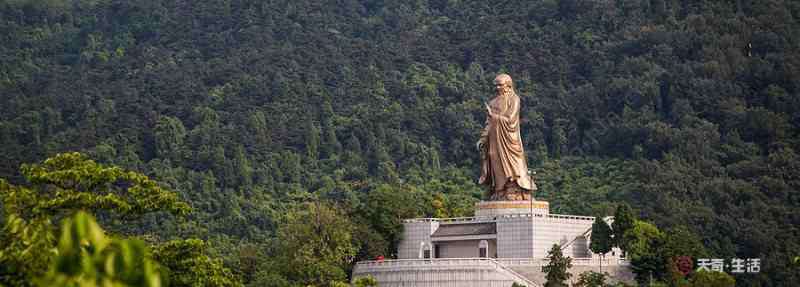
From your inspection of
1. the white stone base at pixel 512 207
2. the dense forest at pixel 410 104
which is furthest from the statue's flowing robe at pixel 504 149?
the dense forest at pixel 410 104

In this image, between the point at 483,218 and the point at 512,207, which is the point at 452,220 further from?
the point at 512,207

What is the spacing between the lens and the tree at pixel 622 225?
Result: 5531 cm

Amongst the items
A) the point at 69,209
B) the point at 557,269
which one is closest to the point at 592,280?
the point at 557,269

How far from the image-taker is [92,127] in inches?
3698

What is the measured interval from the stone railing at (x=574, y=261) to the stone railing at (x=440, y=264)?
46cm

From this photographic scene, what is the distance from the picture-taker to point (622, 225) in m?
55.8

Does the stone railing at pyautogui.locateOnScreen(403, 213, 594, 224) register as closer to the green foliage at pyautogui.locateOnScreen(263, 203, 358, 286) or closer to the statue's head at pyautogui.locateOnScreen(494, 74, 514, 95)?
the green foliage at pyautogui.locateOnScreen(263, 203, 358, 286)

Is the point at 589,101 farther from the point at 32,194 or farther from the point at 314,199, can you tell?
the point at 32,194

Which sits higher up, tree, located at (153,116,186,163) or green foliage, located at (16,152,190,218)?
tree, located at (153,116,186,163)

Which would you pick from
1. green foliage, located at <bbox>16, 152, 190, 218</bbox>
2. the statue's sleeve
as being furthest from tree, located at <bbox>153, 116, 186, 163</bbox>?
green foliage, located at <bbox>16, 152, 190, 218</bbox>

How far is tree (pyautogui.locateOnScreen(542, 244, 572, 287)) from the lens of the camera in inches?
2002

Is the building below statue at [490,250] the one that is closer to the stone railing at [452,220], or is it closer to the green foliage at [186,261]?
the stone railing at [452,220]

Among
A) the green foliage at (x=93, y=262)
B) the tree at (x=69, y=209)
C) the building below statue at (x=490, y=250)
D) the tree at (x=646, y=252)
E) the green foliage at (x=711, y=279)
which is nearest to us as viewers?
the green foliage at (x=93, y=262)

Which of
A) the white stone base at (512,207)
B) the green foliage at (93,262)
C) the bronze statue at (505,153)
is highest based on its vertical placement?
the bronze statue at (505,153)
